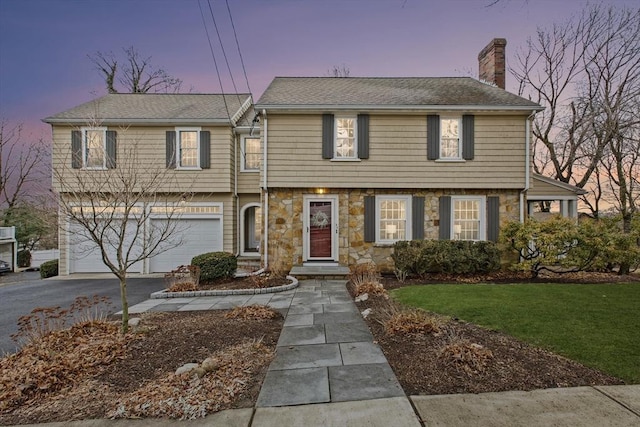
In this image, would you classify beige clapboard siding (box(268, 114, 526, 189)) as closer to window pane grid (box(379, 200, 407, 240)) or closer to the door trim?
the door trim

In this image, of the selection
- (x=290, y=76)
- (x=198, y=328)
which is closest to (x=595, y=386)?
(x=198, y=328)

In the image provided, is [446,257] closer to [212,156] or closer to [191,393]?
[191,393]

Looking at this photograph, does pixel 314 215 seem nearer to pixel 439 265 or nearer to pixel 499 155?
pixel 439 265

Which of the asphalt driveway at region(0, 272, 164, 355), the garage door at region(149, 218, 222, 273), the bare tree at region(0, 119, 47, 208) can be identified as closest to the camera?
the asphalt driveway at region(0, 272, 164, 355)

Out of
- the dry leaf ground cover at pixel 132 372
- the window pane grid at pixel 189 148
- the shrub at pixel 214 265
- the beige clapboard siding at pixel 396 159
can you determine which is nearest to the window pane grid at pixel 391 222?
the beige clapboard siding at pixel 396 159

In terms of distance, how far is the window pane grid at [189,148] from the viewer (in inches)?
447

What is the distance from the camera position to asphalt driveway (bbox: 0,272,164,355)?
642 cm

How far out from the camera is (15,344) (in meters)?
4.46

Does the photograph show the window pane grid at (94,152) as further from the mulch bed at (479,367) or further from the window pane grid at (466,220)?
the window pane grid at (466,220)

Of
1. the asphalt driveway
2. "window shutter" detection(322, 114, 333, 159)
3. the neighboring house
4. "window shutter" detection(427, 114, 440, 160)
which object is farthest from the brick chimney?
the asphalt driveway

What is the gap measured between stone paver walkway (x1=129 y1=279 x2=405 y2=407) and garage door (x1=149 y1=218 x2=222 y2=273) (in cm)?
503

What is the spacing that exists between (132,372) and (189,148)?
31.2ft

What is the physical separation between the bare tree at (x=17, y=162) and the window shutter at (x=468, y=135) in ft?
68.5

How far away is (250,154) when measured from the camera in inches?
472
